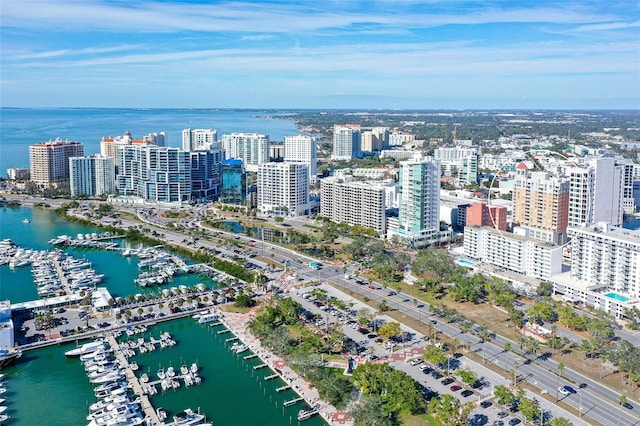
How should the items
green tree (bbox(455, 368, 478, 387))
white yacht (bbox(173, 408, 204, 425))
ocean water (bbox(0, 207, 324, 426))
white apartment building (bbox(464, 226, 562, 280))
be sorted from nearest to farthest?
white yacht (bbox(173, 408, 204, 425)), ocean water (bbox(0, 207, 324, 426)), green tree (bbox(455, 368, 478, 387)), white apartment building (bbox(464, 226, 562, 280))

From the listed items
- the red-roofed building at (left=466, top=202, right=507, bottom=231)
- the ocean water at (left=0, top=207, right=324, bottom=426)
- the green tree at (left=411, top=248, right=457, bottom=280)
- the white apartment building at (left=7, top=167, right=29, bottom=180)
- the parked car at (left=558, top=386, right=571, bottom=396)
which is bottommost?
the ocean water at (left=0, top=207, right=324, bottom=426)

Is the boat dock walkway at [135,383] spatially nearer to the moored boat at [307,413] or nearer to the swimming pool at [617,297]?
the moored boat at [307,413]

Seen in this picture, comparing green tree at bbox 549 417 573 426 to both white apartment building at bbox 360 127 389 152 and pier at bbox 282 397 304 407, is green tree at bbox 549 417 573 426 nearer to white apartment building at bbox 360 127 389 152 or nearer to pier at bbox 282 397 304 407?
pier at bbox 282 397 304 407

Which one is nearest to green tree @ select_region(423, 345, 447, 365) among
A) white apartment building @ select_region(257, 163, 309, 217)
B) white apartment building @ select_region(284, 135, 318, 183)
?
white apartment building @ select_region(257, 163, 309, 217)

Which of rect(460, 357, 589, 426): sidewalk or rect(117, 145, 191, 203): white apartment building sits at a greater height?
rect(117, 145, 191, 203): white apartment building

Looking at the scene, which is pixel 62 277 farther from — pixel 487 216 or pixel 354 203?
pixel 487 216

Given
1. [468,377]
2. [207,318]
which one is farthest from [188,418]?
[468,377]

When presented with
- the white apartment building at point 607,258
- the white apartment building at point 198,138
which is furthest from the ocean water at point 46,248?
→ the white apartment building at point 198,138
